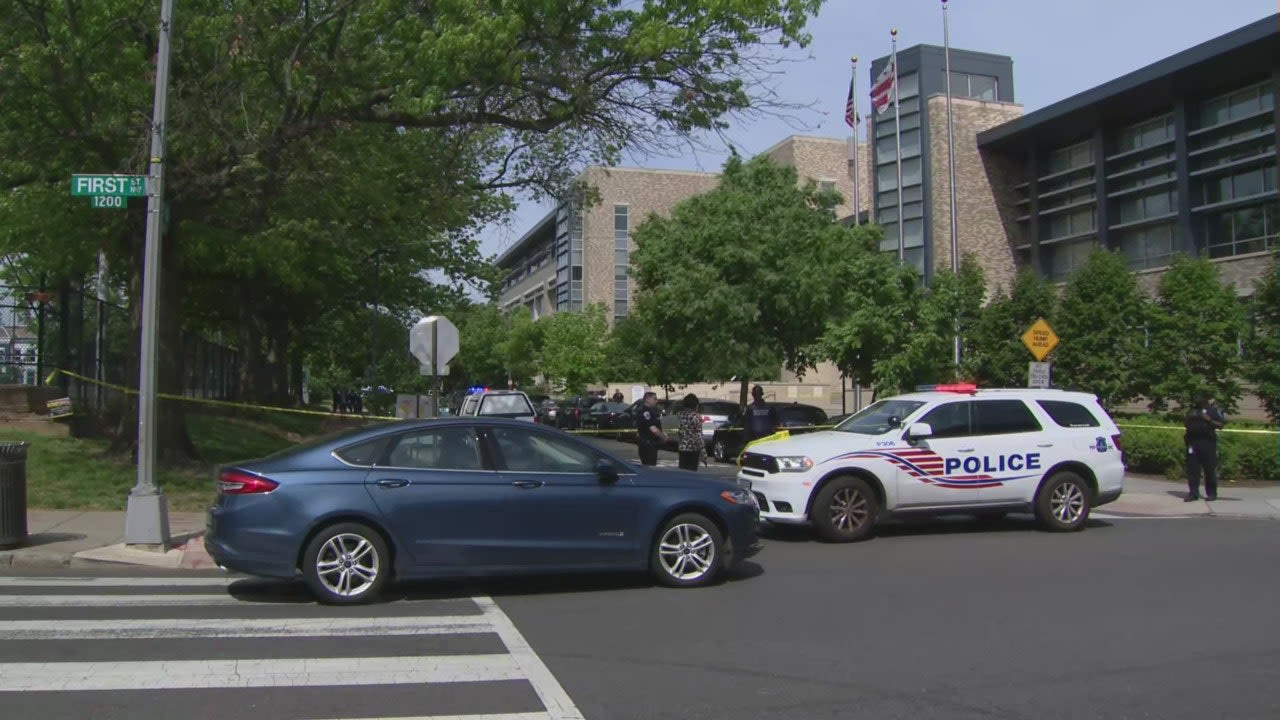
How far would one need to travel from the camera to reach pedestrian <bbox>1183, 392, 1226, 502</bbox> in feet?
52.5

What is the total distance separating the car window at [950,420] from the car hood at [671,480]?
4.09m

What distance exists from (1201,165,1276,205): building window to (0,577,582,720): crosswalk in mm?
37543

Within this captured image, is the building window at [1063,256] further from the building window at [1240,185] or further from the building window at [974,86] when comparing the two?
the building window at [974,86]

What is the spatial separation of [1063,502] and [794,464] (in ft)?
12.0

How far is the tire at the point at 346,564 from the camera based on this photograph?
324 inches

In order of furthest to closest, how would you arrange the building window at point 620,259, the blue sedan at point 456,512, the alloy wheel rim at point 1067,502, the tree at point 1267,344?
the building window at point 620,259, the tree at point 1267,344, the alloy wheel rim at point 1067,502, the blue sedan at point 456,512

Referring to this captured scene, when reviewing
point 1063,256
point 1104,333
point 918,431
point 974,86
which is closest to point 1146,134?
point 1063,256

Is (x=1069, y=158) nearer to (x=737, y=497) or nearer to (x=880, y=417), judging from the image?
(x=880, y=417)

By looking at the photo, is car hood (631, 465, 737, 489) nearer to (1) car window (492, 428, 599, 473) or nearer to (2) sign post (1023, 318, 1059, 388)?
(1) car window (492, 428, 599, 473)

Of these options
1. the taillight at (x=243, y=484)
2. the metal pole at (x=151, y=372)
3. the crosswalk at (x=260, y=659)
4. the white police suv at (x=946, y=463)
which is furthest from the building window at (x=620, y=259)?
the crosswalk at (x=260, y=659)

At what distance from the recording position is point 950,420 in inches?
497

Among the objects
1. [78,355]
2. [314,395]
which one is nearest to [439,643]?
[78,355]

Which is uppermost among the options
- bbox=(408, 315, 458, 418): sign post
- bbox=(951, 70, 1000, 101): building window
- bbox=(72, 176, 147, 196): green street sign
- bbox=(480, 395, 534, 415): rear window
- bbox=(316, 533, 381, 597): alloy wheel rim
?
bbox=(951, 70, 1000, 101): building window

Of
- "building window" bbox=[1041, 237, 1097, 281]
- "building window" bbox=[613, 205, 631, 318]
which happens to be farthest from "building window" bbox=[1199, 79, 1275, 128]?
"building window" bbox=[613, 205, 631, 318]
